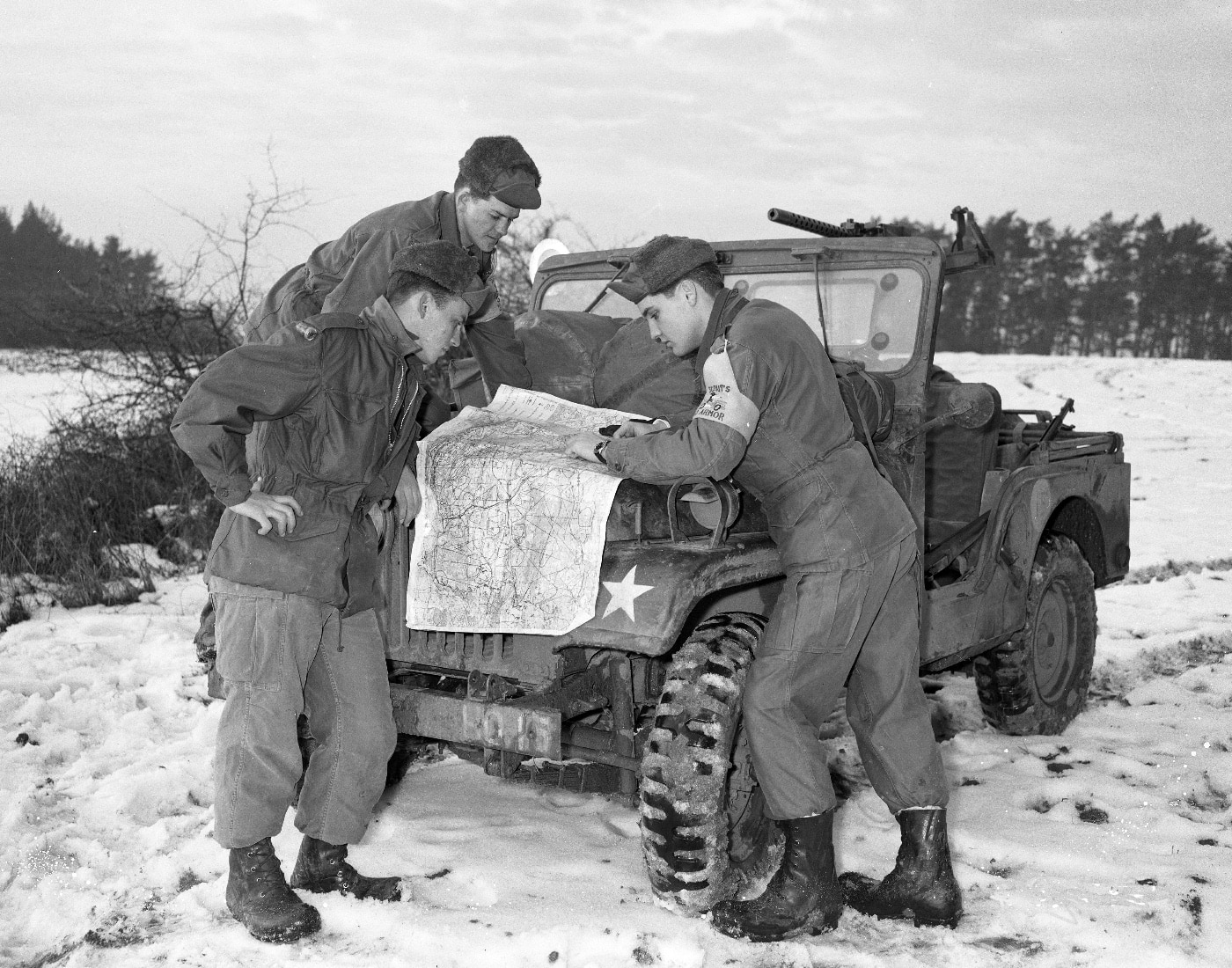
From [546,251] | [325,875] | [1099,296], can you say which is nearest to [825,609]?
[325,875]

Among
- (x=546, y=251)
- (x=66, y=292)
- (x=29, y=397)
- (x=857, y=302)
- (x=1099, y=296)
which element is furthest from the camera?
(x=1099, y=296)

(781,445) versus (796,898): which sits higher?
(781,445)

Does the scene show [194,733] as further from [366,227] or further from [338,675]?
[366,227]

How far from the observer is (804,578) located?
3.29 m

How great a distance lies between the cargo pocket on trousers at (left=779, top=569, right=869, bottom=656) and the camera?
3225 mm

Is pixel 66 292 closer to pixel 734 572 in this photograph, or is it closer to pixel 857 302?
pixel 857 302

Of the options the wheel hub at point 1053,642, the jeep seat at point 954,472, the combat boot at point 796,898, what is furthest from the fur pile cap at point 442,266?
the wheel hub at point 1053,642

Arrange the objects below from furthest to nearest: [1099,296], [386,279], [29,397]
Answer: [1099,296] → [29,397] → [386,279]

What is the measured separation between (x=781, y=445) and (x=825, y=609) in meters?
0.46

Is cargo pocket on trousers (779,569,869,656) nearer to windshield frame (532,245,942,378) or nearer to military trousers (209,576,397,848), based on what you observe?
military trousers (209,576,397,848)

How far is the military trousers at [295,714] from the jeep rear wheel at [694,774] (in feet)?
2.60

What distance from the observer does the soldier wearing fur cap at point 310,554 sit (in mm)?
3072

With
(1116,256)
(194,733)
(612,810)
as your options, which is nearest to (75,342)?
(194,733)

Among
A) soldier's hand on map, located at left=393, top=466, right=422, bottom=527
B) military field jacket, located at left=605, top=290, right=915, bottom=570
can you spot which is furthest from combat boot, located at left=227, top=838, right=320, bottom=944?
military field jacket, located at left=605, top=290, right=915, bottom=570
